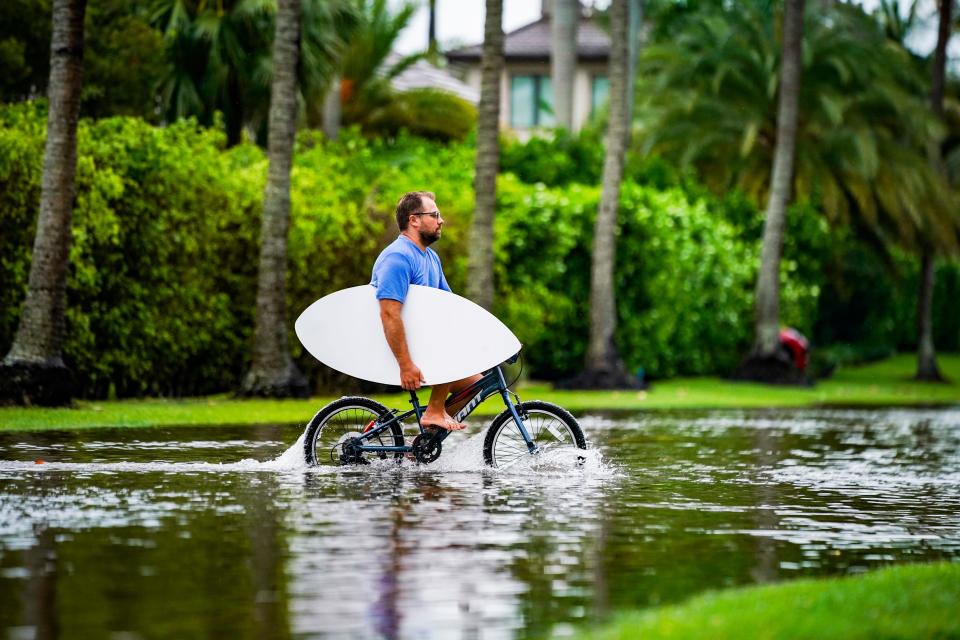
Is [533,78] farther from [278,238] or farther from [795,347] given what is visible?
[278,238]

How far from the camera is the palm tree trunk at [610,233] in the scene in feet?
95.8

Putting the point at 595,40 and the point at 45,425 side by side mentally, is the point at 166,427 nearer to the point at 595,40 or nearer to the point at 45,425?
the point at 45,425

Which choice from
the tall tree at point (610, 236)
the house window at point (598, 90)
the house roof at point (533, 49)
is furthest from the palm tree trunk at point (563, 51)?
the tall tree at point (610, 236)

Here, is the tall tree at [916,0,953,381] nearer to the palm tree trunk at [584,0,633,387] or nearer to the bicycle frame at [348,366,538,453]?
the palm tree trunk at [584,0,633,387]

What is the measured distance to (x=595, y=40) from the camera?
220 ft

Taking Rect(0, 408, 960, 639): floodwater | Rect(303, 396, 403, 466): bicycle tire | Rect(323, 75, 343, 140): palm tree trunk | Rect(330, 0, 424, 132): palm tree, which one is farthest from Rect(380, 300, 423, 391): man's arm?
Rect(330, 0, 424, 132): palm tree

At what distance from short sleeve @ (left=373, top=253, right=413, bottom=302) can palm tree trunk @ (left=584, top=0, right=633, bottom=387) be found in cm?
1692

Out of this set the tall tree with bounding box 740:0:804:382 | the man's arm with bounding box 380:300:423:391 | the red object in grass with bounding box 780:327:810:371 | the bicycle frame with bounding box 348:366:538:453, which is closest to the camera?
the man's arm with bounding box 380:300:423:391

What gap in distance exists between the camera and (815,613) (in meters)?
6.97

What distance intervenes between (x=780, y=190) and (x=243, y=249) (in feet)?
43.2

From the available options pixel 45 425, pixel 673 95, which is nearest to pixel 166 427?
pixel 45 425

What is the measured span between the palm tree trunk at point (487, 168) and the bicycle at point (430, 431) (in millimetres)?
12113

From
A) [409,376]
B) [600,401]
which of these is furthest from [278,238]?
[409,376]

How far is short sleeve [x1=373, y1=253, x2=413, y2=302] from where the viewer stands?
40.5 ft
